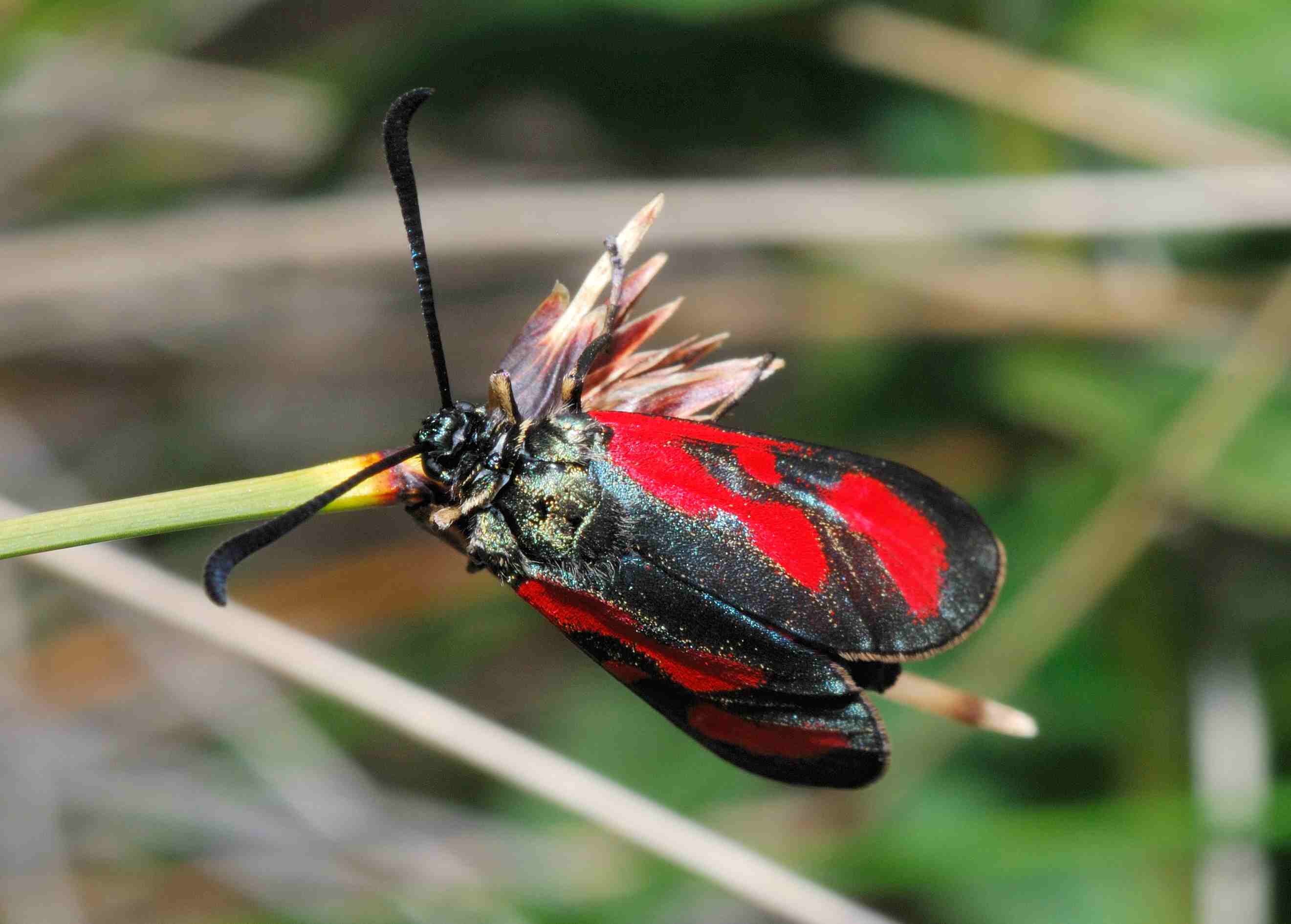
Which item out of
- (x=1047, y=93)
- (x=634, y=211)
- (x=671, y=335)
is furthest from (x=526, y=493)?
(x=671, y=335)

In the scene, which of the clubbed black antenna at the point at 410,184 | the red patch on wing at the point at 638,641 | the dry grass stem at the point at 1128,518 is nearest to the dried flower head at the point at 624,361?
the clubbed black antenna at the point at 410,184

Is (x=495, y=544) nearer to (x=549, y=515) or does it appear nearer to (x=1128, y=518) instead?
(x=549, y=515)

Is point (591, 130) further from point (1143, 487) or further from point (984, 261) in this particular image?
point (1143, 487)

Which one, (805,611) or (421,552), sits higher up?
(421,552)

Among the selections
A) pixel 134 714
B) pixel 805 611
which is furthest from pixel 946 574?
pixel 134 714

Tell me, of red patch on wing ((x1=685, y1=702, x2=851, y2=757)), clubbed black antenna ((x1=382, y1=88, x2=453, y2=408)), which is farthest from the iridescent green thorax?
red patch on wing ((x1=685, y1=702, x2=851, y2=757))

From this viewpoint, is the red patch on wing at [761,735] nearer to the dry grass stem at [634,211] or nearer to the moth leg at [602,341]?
the moth leg at [602,341]
